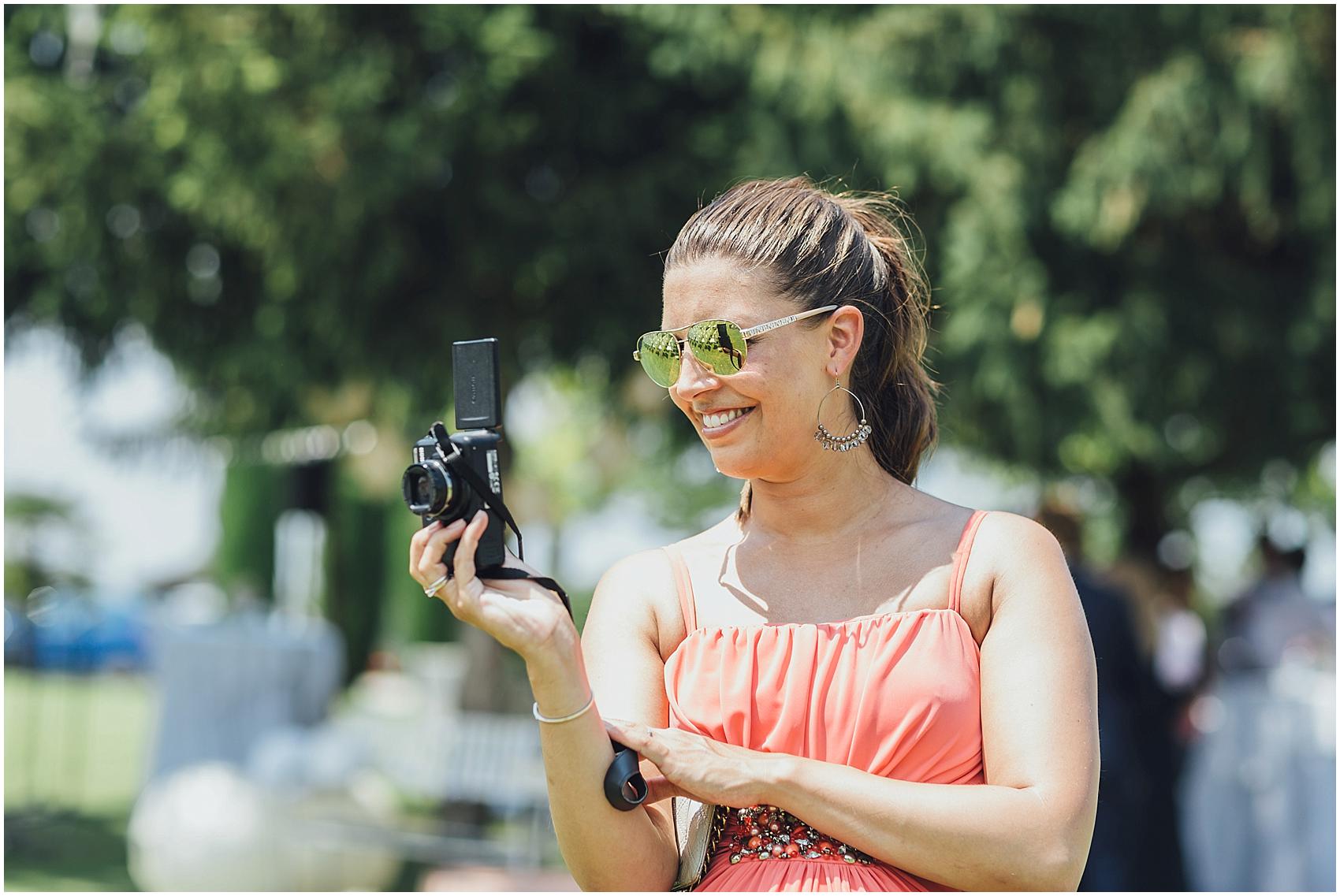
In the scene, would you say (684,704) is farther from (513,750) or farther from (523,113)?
(513,750)

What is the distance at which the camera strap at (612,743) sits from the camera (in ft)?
5.87

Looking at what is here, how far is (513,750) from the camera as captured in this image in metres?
8.67

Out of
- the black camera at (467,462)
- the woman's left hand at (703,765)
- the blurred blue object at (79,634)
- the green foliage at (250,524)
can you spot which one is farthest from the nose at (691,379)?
the green foliage at (250,524)

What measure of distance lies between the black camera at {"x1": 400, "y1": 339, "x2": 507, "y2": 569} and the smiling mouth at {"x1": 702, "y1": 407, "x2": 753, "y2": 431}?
298 mm

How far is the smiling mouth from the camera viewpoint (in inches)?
77.8

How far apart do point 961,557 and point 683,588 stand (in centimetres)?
40

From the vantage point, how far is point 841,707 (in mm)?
1875

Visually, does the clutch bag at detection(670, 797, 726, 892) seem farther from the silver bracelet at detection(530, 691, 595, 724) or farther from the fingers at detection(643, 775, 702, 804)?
the silver bracelet at detection(530, 691, 595, 724)

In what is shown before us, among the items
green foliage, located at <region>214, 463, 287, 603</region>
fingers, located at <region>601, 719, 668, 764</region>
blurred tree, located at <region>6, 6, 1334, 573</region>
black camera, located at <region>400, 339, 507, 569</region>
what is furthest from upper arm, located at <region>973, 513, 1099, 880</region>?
green foliage, located at <region>214, 463, 287, 603</region>

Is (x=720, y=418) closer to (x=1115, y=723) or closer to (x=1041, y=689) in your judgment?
(x=1041, y=689)

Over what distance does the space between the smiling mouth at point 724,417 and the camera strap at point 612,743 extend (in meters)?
0.33

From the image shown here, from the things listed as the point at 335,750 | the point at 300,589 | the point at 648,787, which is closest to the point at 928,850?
the point at 648,787

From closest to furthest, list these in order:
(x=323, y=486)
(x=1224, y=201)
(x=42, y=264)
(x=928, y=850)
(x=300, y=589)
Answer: (x=928, y=850)
(x=1224, y=201)
(x=42, y=264)
(x=323, y=486)
(x=300, y=589)

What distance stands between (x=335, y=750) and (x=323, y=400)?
89.5 inches
